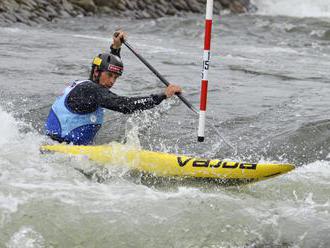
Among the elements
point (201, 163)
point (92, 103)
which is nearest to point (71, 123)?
point (92, 103)

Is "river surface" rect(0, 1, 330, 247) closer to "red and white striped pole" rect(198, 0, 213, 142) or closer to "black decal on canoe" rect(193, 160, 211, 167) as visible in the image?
"black decal on canoe" rect(193, 160, 211, 167)

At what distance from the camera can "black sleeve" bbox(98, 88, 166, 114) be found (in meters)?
6.51

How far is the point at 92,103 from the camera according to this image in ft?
21.9

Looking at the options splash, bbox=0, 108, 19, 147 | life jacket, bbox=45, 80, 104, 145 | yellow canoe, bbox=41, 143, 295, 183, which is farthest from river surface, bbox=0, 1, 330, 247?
life jacket, bbox=45, 80, 104, 145

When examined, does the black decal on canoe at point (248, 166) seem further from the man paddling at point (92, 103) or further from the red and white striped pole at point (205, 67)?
the man paddling at point (92, 103)

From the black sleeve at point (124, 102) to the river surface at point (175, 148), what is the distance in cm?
67

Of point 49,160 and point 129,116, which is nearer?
point 49,160

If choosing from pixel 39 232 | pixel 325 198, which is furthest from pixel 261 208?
pixel 39 232

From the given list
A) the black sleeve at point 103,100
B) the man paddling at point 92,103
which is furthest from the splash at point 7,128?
the black sleeve at point 103,100

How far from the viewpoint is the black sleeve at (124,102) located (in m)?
6.51

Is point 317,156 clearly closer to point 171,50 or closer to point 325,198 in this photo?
point 325,198

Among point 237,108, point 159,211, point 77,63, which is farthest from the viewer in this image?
point 77,63

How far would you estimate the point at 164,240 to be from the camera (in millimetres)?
5102

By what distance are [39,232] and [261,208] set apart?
2007mm
